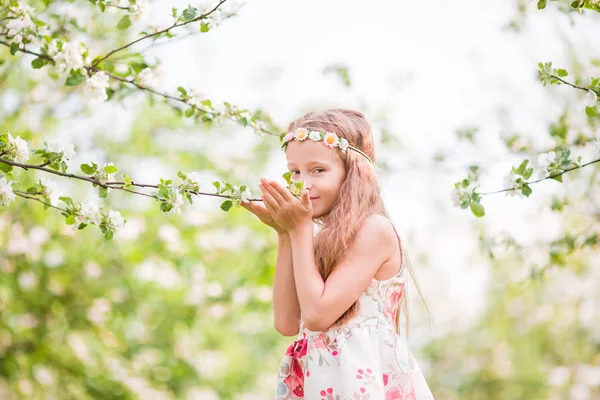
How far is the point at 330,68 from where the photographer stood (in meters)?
3.17

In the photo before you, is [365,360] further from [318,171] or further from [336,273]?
[318,171]

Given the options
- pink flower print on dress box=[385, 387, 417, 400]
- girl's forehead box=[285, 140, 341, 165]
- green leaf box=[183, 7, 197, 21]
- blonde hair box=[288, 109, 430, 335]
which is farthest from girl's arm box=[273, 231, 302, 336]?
green leaf box=[183, 7, 197, 21]

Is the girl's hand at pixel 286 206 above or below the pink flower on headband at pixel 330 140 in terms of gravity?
below

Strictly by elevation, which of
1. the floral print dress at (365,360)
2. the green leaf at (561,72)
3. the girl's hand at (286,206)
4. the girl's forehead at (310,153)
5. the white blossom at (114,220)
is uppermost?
the green leaf at (561,72)

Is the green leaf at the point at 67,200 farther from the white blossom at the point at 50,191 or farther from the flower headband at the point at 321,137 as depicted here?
the flower headband at the point at 321,137

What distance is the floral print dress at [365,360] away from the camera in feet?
5.54

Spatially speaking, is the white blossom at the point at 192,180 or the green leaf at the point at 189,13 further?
the green leaf at the point at 189,13

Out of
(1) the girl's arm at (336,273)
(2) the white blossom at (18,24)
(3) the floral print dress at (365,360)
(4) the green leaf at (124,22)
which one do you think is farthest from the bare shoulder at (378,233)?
(2) the white blossom at (18,24)

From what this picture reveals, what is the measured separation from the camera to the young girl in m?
1.71

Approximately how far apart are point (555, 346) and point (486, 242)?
6988 mm

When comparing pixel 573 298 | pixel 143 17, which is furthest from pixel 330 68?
pixel 573 298

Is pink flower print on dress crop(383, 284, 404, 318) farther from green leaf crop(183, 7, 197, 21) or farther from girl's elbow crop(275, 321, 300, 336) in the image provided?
green leaf crop(183, 7, 197, 21)

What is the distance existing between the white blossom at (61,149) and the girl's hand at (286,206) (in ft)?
1.56

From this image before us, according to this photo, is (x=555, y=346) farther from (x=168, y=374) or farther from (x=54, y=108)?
(x=54, y=108)
